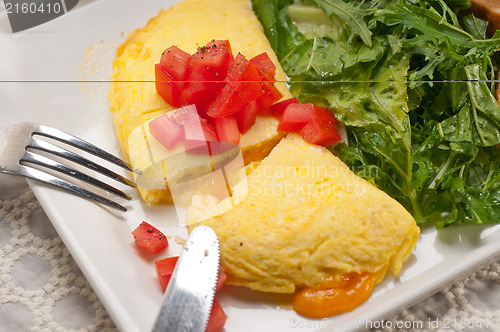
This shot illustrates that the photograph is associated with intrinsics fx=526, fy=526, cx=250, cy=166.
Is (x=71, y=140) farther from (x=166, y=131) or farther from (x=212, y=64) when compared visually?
(x=212, y=64)

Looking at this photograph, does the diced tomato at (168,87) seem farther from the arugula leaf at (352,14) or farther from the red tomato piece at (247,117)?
the arugula leaf at (352,14)

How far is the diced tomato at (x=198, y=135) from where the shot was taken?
2.59m

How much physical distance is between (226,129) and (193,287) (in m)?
0.91

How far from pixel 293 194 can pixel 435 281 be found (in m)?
0.70

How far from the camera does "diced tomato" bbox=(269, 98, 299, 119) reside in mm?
2795

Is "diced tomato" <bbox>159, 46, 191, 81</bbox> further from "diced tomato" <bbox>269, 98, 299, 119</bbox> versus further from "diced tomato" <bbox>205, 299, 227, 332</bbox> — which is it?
"diced tomato" <bbox>205, 299, 227, 332</bbox>

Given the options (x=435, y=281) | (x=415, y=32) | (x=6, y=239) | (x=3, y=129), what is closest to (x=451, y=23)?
(x=415, y=32)

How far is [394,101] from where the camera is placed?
2.71 meters

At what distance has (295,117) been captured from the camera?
2686 mm

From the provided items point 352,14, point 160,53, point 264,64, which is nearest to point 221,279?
point 264,64

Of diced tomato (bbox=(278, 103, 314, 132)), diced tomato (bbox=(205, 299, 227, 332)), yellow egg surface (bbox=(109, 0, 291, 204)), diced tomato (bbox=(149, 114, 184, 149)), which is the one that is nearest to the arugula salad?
diced tomato (bbox=(278, 103, 314, 132))

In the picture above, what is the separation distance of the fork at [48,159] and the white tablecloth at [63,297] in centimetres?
37

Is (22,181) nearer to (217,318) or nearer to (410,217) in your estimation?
(217,318)

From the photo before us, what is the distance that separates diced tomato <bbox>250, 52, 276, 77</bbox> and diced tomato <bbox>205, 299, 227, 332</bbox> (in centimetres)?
125
